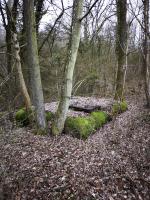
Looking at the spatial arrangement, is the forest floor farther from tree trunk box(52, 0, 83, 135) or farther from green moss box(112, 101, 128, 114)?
green moss box(112, 101, 128, 114)

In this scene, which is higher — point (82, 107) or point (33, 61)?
point (33, 61)

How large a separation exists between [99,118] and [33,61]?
8.78 feet

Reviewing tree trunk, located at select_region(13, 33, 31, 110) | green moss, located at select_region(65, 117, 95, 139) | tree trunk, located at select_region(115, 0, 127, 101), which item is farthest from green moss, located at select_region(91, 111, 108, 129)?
tree trunk, located at select_region(115, 0, 127, 101)

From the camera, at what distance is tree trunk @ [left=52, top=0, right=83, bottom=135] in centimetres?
554

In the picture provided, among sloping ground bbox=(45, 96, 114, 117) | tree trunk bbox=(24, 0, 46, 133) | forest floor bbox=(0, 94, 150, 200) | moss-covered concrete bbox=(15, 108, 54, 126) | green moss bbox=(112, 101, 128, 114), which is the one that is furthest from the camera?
green moss bbox=(112, 101, 128, 114)

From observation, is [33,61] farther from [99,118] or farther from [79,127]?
[99,118]

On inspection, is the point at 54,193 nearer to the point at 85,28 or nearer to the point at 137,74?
the point at 85,28

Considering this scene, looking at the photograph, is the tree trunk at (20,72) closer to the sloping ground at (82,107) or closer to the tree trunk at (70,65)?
the sloping ground at (82,107)

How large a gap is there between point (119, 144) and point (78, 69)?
23.5 ft

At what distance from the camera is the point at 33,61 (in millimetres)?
5578

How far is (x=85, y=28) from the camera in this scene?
563 inches

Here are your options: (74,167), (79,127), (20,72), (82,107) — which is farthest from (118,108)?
(74,167)

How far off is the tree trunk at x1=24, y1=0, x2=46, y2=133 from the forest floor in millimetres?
527

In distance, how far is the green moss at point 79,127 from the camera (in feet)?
19.6
